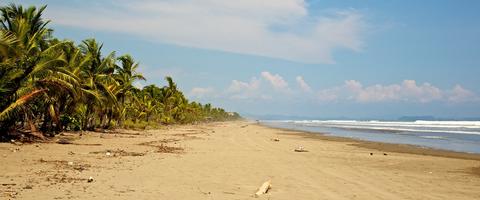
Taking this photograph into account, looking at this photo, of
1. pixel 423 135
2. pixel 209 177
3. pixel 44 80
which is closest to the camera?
pixel 209 177

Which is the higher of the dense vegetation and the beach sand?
the dense vegetation

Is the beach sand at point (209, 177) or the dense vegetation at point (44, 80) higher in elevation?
the dense vegetation at point (44, 80)

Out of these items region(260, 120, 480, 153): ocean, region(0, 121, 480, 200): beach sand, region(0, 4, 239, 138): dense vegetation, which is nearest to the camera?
region(0, 121, 480, 200): beach sand

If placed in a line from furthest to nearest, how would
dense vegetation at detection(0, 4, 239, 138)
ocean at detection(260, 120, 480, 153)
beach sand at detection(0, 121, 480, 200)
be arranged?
ocean at detection(260, 120, 480, 153)
dense vegetation at detection(0, 4, 239, 138)
beach sand at detection(0, 121, 480, 200)

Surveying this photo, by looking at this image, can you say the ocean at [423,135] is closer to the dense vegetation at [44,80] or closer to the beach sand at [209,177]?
the beach sand at [209,177]

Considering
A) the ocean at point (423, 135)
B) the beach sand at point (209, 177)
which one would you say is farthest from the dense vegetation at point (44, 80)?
the ocean at point (423, 135)

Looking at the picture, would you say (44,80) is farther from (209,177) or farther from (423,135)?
(423,135)

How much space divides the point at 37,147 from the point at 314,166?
11.1 m

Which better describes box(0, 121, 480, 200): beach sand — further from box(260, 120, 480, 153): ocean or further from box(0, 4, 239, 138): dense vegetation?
box(260, 120, 480, 153): ocean

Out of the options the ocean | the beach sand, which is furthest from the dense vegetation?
the ocean

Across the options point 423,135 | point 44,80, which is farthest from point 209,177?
point 423,135

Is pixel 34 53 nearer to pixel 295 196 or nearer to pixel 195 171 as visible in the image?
pixel 195 171

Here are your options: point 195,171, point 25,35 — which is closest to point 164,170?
point 195,171

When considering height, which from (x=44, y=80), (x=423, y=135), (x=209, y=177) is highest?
(x=44, y=80)
